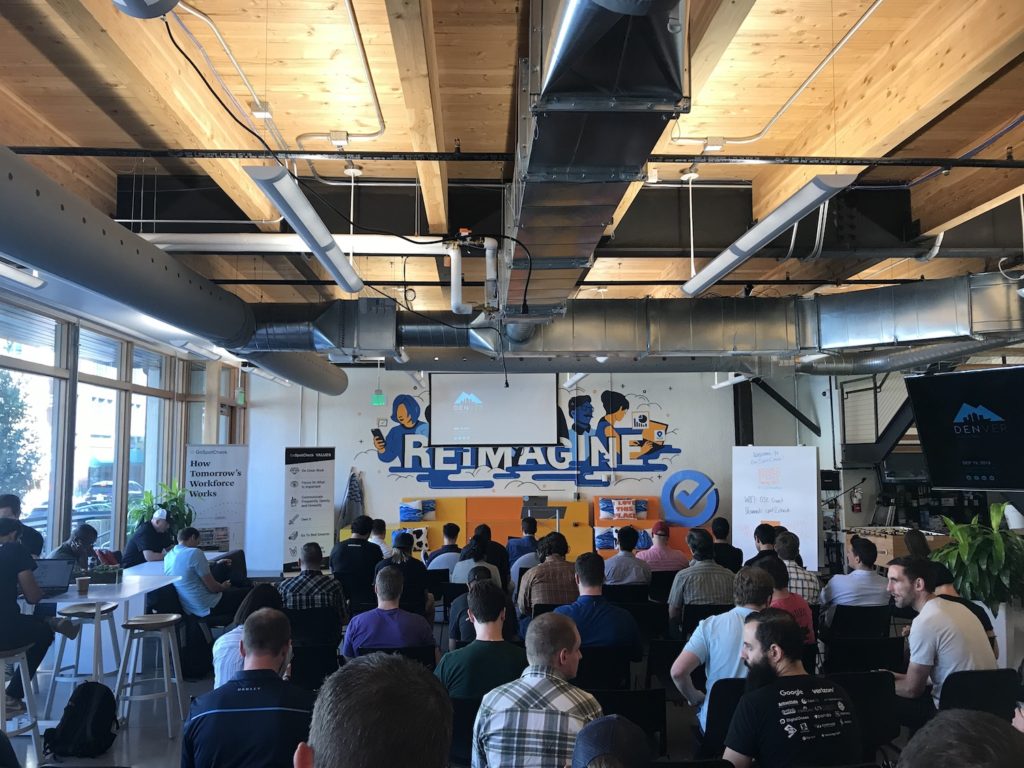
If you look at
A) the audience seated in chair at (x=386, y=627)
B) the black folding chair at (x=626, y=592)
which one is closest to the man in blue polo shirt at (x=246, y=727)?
the audience seated in chair at (x=386, y=627)

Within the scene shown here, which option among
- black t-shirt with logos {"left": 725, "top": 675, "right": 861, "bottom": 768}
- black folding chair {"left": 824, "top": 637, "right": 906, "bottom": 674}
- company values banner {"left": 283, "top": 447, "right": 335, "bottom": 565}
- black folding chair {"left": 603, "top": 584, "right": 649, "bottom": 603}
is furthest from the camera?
company values banner {"left": 283, "top": 447, "right": 335, "bottom": 565}

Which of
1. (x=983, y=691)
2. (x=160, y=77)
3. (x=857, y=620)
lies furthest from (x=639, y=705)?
(x=160, y=77)

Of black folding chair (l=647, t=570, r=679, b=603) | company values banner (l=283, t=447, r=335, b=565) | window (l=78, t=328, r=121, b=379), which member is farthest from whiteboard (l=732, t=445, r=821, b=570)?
window (l=78, t=328, r=121, b=379)

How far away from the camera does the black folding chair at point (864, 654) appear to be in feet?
12.8

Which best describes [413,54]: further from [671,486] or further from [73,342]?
[671,486]

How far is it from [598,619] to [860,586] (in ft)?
7.09

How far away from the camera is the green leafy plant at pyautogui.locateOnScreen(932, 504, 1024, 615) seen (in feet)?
16.4

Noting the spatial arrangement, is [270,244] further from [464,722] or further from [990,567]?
[990,567]

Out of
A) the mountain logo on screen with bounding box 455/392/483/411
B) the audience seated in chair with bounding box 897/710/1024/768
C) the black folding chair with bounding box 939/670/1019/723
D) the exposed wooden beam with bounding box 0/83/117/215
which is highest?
the exposed wooden beam with bounding box 0/83/117/215

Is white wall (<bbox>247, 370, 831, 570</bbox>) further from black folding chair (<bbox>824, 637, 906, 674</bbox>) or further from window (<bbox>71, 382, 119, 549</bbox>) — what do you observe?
black folding chair (<bbox>824, 637, 906, 674</bbox>)

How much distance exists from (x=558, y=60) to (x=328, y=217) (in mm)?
→ 3538

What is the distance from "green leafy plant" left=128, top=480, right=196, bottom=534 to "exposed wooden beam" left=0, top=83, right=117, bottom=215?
4.19 meters

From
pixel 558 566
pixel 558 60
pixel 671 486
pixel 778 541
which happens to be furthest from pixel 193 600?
pixel 671 486

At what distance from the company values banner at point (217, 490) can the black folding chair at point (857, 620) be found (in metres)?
6.99
